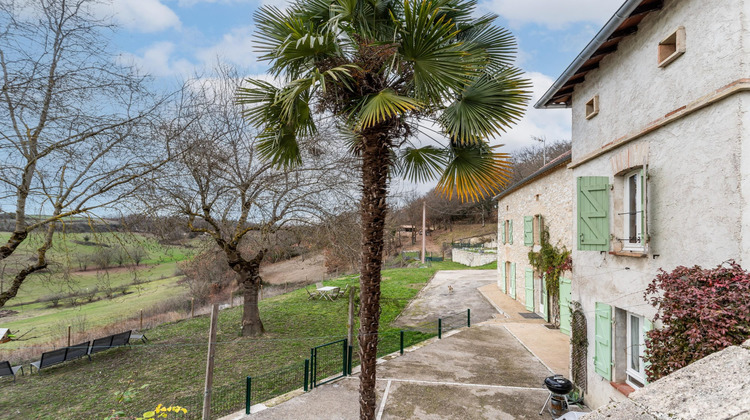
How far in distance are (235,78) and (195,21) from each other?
4.93 meters

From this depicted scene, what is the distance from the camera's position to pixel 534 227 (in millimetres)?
16000

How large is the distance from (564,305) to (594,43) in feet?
32.1

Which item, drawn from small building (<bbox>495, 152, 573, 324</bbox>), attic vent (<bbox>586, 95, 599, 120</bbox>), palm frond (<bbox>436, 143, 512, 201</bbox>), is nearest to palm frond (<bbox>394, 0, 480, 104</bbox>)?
palm frond (<bbox>436, 143, 512, 201</bbox>)

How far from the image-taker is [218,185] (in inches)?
432

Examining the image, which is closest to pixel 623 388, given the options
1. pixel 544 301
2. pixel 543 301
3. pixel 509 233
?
pixel 544 301

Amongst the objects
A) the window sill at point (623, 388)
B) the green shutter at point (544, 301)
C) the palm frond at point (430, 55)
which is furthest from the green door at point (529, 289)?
the palm frond at point (430, 55)

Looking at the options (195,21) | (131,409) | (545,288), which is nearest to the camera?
(195,21)

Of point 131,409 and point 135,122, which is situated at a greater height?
point 135,122

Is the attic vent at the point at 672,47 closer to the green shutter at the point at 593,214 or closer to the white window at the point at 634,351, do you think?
the green shutter at the point at 593,214

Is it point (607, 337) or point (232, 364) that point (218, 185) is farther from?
point (607, 337)

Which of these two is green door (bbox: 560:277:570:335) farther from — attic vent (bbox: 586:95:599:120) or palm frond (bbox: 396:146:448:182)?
palm frond (bbox: 396:146:448:182)

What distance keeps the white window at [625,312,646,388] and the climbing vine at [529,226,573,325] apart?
7.03 metres

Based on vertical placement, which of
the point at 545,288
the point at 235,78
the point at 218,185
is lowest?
the point at 545,288

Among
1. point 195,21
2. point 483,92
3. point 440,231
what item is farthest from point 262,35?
point 440,231
